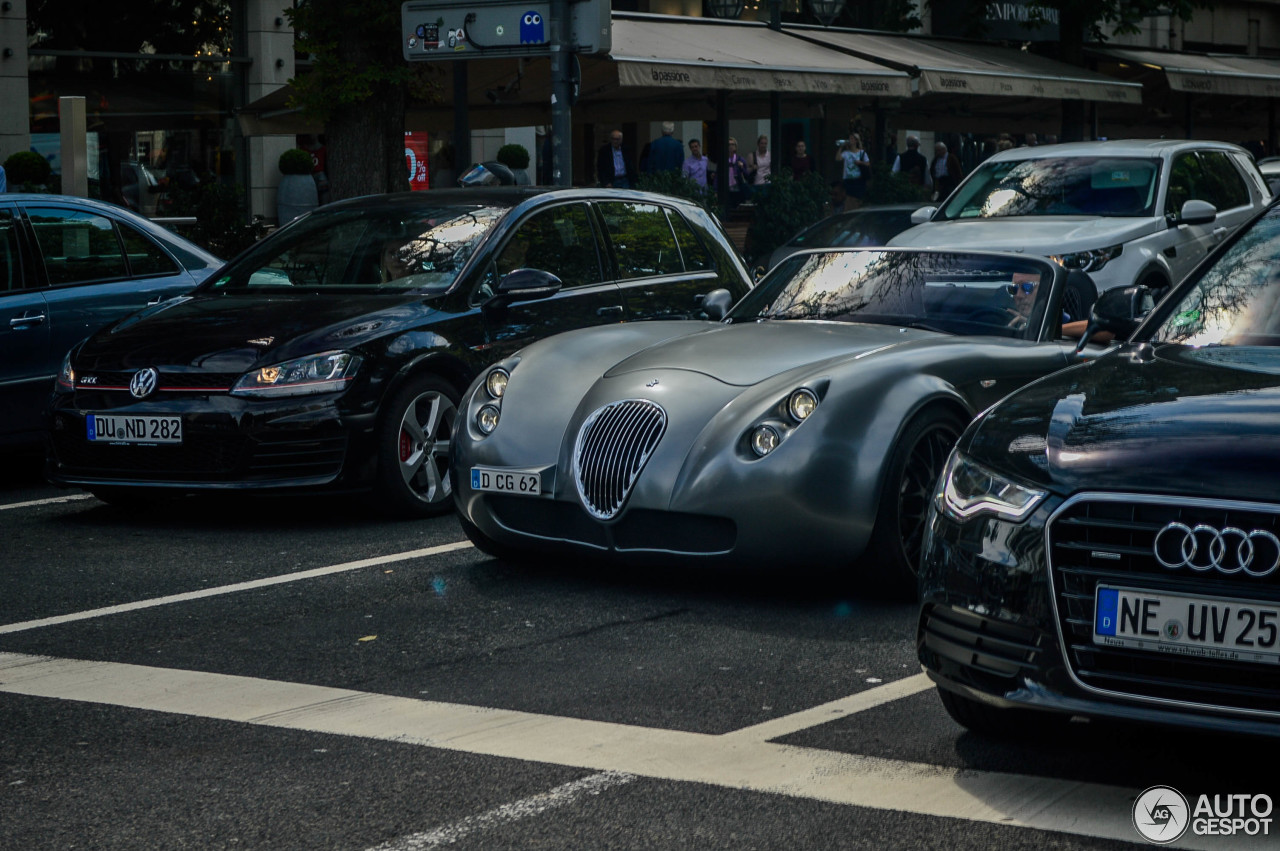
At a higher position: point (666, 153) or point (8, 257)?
point (666, 153)

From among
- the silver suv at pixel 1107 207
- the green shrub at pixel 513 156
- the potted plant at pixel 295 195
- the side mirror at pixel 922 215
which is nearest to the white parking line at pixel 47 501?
the silver suv at pixel 1107 207

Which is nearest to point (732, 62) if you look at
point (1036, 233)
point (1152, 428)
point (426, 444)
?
point (1036, 233)

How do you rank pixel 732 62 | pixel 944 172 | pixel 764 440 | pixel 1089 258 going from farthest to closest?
pixel 944 172 < pixel 732 62 < pixel 1089 258 < pixel 764 440

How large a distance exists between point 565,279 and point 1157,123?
25990 mm

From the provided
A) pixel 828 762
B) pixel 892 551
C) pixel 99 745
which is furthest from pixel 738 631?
pixel 99 745

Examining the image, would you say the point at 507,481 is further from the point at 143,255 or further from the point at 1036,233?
the point at 1036,233

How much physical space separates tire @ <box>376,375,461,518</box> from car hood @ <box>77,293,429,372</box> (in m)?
0.33

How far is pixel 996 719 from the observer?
4.56m

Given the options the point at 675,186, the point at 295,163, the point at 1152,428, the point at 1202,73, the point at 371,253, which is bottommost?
the point at 1152,428

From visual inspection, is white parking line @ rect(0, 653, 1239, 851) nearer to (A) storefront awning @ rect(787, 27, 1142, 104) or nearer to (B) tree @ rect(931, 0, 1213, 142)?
(A) storefront awning @ rect(787, 27, 1142, 104)

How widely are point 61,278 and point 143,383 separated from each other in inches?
85.3

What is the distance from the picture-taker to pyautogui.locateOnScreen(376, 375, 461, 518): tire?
816 centimetres

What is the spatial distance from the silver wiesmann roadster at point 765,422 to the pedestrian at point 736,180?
60.9 feet

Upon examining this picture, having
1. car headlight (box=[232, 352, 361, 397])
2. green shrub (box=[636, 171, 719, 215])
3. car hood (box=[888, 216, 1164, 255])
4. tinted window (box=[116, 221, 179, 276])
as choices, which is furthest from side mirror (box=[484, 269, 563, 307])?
green shrub (box=[636, 171, 719, 215])
